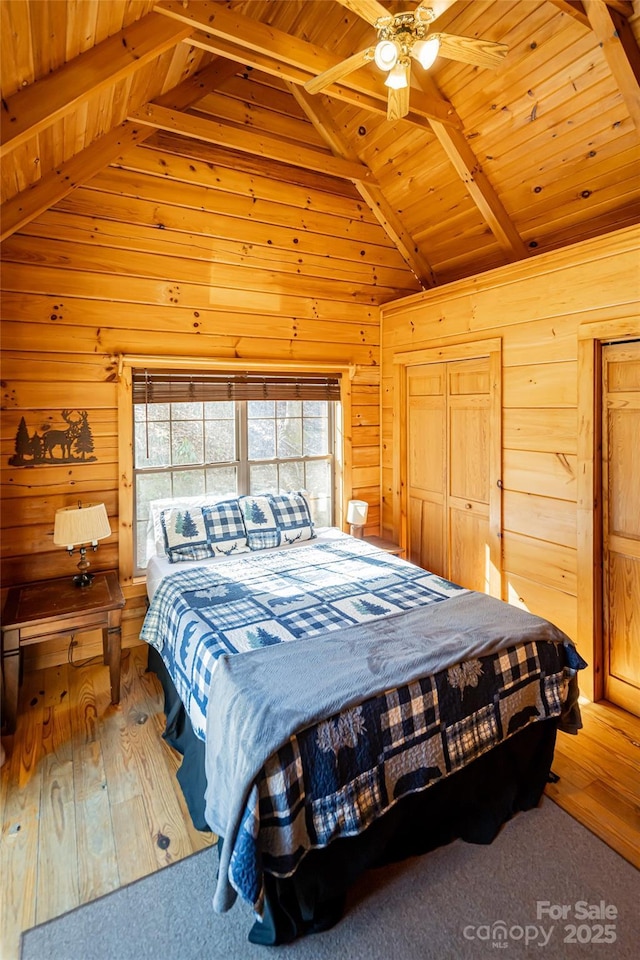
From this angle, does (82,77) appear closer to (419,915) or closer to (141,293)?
(141,293)

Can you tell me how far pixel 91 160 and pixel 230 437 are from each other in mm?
1846

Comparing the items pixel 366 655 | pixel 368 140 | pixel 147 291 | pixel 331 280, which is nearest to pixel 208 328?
pixel 147 291

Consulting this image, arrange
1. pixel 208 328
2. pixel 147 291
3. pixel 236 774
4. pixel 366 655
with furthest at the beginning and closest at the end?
pixel 208 328 < pixel 147 291 < pixel 366 655 < pixel 236 774

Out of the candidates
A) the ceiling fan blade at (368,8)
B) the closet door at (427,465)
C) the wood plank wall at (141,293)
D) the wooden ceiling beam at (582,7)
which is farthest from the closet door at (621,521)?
the wood plank wall at (141,293)

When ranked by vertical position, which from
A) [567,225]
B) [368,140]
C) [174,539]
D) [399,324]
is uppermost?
[368,140]

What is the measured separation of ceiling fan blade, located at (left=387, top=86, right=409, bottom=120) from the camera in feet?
6.81

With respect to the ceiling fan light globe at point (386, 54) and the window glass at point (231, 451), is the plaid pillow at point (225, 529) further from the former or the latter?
the ceiling fan light globe at point (386, 54)

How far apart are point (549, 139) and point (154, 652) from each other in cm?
366

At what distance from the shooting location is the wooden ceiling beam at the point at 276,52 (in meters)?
2.14

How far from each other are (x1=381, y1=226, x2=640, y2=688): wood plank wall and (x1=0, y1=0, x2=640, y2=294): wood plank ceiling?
1.37 ft

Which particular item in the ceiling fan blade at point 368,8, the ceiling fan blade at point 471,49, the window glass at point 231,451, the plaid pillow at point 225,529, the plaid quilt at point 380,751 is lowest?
the plaid quilt at point 380,751

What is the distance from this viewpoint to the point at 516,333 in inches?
121

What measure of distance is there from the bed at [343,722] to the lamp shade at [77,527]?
0.56 meters

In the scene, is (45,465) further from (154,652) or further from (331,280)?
(331,280)
